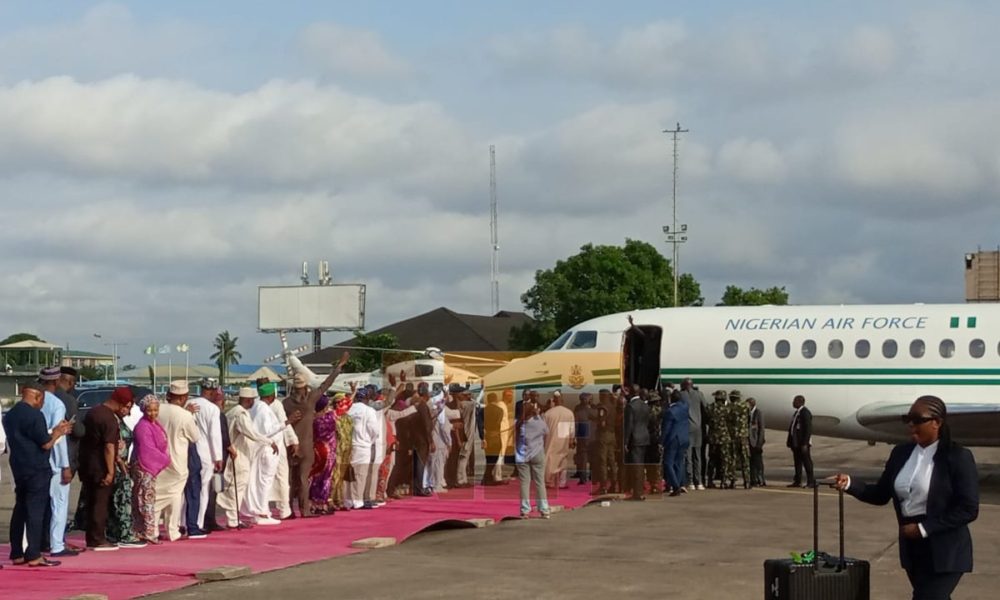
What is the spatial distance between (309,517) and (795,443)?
8879mm

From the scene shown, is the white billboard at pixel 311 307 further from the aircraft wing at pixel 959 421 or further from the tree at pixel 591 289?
the aircraft wing at pixel 959 421

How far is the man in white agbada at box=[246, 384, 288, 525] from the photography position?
1589 cm

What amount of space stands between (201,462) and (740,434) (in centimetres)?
982

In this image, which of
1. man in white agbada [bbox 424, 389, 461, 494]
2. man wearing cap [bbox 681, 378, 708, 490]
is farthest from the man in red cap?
man wearing cap [bbox 681, 378, 708, 490]

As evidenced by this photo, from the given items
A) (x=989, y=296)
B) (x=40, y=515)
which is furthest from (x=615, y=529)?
(x=989, y=296)

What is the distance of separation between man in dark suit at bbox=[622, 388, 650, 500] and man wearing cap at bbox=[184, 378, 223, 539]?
23.4 feet

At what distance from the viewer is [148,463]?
46.0ft

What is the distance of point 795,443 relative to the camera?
22.3 meters

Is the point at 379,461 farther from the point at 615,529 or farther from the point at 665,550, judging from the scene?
the point at 665,550

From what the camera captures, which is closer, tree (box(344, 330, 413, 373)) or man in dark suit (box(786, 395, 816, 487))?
man in dark suit (box(786, 395, 816, 487))

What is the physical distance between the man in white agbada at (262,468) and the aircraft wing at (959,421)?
34.2ft

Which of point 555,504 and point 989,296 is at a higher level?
point 989,296

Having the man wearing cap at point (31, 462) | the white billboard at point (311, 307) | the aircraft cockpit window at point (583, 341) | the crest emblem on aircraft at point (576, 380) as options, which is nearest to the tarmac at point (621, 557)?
the man wearing cap at point (31, 462)

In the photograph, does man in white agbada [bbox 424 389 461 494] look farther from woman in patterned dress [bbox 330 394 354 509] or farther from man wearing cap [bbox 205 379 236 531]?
man wearing cap [bbox 205 379 236 531]
